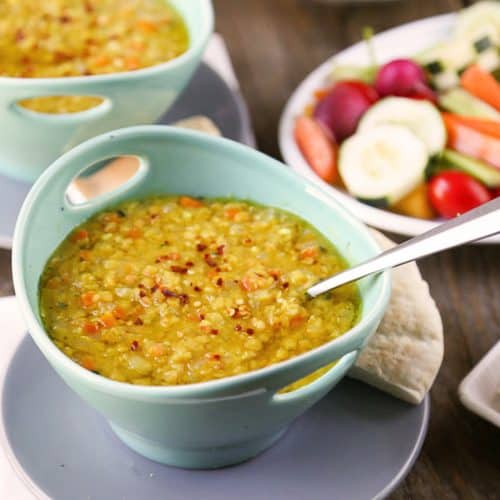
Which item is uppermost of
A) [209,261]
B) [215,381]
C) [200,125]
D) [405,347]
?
[215,381]

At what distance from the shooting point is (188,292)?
1.88m

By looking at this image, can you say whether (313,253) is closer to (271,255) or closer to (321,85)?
(271,255)

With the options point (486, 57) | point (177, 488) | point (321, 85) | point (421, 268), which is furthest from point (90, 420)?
point (486, 57)

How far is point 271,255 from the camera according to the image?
1.97 m

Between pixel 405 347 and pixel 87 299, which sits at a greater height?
pixel 87 299

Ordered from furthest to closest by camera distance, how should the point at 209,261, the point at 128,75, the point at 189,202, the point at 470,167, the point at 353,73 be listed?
the point at 353,73
the point at 470,167
the point at 128,75
the point at 189,202
the point at 209,261

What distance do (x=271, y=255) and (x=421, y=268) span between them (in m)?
0.72

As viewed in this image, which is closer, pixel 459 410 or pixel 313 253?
pixel 313 253

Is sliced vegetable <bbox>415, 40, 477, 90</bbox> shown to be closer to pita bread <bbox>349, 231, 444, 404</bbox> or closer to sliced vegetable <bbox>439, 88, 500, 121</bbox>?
sliced vegetable <bbox>439, 88, 500, 121</bbox>

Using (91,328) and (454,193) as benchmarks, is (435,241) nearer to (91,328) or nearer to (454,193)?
(91,328)

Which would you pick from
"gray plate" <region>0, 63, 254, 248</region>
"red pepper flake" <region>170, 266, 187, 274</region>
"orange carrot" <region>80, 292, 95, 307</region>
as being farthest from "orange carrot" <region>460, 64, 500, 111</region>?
"orange carrot" <region>80, 292, 95, 307</region>

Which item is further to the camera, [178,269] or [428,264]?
[428,264]

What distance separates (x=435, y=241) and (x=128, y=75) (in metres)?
0.97

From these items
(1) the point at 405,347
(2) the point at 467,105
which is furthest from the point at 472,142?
(1) the point at 405,347
